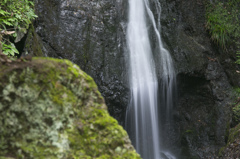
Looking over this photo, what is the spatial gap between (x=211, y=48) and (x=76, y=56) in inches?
210

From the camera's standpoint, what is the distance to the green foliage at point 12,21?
3516 mm

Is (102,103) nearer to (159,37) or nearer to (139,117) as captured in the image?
(139,117)

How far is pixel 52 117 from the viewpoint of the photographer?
1523 mm

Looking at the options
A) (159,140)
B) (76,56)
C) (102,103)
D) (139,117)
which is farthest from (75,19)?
(102,103)

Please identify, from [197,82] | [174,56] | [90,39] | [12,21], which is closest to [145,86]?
[174,56]

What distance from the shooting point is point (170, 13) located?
8555 mm

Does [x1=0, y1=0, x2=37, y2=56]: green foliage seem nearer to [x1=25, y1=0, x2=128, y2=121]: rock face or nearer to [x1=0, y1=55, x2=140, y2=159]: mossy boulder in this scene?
[x1=25, y1=0, x2=128, y2=121]: rock face

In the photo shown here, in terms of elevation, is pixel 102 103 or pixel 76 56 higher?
pixel 76 56

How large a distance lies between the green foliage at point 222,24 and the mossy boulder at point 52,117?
8030mm

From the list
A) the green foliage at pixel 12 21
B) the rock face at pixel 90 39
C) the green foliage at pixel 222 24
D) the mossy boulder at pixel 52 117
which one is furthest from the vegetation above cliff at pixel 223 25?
the mossy boulder at pixel 52 117

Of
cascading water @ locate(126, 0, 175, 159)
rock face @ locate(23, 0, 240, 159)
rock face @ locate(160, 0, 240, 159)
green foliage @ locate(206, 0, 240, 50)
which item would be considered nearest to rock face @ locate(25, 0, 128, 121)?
rock face @ locate(23, 0, 240, 159)

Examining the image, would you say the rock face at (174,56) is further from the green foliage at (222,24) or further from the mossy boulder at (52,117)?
the mossy boulder at (52,117)

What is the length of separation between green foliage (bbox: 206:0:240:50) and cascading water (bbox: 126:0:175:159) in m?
2.23

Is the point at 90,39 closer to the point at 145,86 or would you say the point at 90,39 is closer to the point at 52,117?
the point at 145,86
